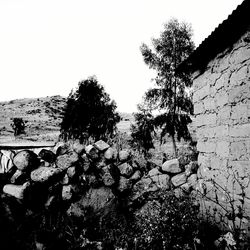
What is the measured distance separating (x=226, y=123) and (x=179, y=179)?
2345 mm

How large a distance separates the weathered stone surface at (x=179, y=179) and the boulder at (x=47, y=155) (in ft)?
10.4

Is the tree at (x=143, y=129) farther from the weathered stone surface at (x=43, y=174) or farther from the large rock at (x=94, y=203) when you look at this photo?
the weathered stone surface at (x=43, y=174)

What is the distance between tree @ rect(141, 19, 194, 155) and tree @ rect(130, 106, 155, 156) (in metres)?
0.53

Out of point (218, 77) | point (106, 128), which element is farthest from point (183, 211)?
point (106, 128)

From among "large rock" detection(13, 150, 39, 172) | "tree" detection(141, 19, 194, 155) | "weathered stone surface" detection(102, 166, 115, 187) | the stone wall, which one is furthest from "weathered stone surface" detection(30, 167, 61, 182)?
"tree" detection(141, 19, 194, 155)

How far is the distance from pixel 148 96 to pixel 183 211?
995 cm

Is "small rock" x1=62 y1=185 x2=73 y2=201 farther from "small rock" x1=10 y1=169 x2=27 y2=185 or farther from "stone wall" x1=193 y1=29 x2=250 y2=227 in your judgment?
"stone wall" x1=193 y1=29 x2=250 y2=227

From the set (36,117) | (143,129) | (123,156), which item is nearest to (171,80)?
(143,129)

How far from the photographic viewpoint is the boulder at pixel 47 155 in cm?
570

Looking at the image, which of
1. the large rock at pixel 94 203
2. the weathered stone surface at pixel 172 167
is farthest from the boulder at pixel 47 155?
the weathered stone surface at pixel 172 167

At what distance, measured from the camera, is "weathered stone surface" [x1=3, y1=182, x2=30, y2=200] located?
4766mm

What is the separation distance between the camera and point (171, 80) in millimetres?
13688

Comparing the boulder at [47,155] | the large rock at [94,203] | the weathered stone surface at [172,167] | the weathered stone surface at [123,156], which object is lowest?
the large rock at [94,203]

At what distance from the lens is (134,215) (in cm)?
532
